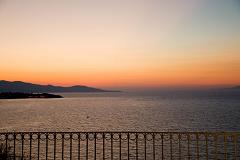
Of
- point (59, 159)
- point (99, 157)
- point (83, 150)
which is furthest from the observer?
point (83, 150)

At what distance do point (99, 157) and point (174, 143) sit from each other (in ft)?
29.5

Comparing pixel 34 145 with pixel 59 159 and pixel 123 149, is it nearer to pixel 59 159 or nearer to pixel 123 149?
pixel 59 159

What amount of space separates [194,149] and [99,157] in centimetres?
826

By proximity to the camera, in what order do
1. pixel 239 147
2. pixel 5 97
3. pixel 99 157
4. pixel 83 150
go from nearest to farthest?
pixel 99 157, pixel 83 150, pixel 239 147, pixel 5 97

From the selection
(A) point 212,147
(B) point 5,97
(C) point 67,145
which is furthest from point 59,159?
(B) point 5,97

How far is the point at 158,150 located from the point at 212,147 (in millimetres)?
5010

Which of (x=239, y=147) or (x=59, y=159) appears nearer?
(x=59, y=159)

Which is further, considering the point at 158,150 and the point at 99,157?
the point at 158,150

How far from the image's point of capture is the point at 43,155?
19.8 meters

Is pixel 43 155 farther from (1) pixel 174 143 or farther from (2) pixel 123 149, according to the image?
(1) pixel 174 143

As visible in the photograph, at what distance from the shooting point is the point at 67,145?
2403 cm

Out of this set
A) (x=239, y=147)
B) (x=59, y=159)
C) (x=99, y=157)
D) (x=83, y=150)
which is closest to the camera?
(x=59, y=159)

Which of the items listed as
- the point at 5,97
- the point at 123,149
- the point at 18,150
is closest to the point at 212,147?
the point at 123,149

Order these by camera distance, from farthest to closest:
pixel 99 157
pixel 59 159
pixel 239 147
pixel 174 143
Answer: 1. pixel 174 143
2. pixel 239 147
3. pixel 99 157
4. pixel 59 159
